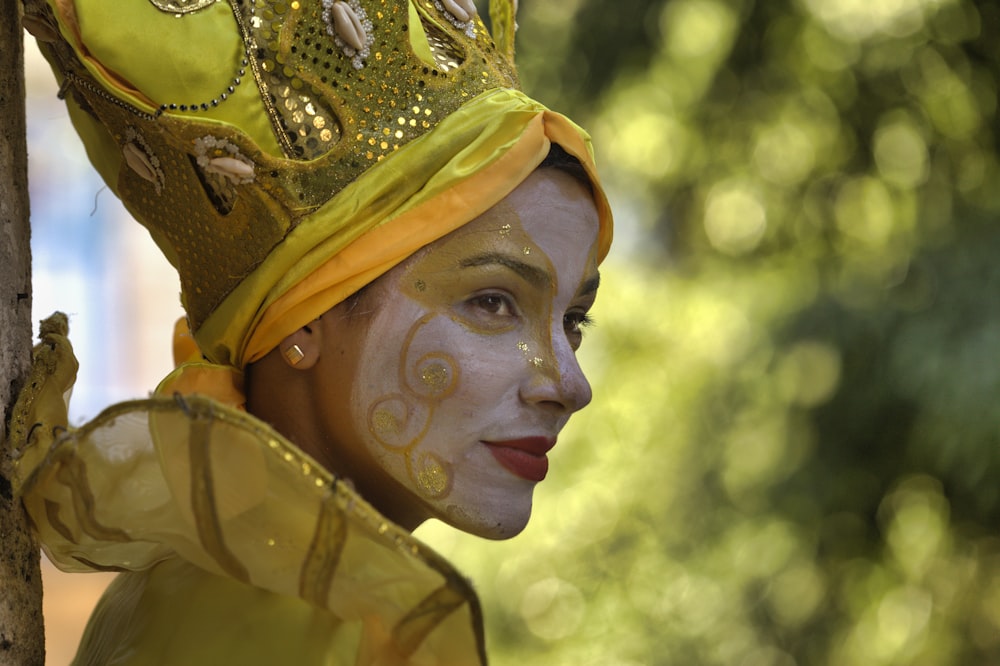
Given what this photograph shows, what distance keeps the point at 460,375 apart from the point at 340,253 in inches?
9.4

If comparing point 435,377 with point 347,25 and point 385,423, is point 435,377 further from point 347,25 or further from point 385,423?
point 347,25

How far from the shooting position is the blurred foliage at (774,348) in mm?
5262

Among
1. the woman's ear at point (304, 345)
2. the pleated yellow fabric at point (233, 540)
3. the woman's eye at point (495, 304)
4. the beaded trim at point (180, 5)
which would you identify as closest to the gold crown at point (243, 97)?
the beaded trim at point (180, 5)

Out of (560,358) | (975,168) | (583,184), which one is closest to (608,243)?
(583,184)

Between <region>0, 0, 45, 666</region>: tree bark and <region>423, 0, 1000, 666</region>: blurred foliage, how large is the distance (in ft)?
13.4

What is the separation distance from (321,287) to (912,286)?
4.18 meters

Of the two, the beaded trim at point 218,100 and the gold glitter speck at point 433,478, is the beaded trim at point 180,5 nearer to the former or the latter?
the beaded trim at point 218,100

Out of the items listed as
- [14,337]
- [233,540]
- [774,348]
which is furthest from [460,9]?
[774,348]

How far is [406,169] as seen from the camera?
67.2 inches

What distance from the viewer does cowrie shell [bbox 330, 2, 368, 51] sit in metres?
1.74

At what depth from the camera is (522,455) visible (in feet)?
5.60

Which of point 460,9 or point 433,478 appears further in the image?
point 460,9

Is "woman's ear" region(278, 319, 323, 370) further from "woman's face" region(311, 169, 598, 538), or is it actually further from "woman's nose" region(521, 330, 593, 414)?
"woman's nose" region(521, 330, 593, 414)

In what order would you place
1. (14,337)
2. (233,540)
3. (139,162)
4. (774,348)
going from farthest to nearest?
(774,348) → (139,162) → (14,337) → (233,540)
